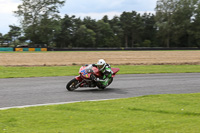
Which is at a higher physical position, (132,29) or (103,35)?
(132,29)

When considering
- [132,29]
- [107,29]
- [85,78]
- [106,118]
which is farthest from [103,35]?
[106,118]

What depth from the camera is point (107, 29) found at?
310ft

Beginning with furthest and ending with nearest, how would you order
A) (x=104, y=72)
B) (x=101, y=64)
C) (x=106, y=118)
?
(x=104, y=72), (x=101, y=64), (x=106, y=118)

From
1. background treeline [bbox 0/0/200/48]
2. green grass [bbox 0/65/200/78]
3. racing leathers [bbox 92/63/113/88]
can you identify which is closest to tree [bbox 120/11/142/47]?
background treeline [bbox 0/0/200/48]

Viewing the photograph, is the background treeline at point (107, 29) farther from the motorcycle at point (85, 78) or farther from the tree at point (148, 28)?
the motorcycle at point (85, 78)

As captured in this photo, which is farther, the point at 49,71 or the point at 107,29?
the point at 107,29

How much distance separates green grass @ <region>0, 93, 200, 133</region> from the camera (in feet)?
18.2

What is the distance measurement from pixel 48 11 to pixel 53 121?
2496 inches

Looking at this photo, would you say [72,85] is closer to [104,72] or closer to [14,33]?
[104,72]

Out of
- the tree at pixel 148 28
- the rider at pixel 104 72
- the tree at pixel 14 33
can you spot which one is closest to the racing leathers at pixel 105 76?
the rider at pixel 104 72

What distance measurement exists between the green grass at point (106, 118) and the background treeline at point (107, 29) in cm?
5438

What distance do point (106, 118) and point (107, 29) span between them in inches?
3502

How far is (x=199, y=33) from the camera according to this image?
3071 inches

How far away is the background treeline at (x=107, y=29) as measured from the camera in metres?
66.4
